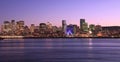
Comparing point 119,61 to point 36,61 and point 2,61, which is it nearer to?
point 36,61

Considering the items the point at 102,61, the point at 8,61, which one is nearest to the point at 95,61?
the point at 102,61

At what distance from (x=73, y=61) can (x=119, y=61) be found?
7.86 m

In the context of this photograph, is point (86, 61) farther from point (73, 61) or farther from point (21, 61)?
point (21, 61)

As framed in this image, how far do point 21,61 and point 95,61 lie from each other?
1275 centimetres

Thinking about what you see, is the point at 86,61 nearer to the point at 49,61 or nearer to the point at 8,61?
the point at 49,61

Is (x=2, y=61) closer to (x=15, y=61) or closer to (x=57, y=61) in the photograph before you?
(x=15, y=61)

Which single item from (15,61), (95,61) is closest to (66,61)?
(95,61)

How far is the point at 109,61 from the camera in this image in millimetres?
60094

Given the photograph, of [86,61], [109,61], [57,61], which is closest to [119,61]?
[109,61]

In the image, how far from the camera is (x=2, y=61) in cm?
5853

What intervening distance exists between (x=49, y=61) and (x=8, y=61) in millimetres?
7148

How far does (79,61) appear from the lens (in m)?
60.0

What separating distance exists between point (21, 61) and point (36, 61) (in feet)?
8.53

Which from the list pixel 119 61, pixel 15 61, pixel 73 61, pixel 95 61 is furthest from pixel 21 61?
pixel 119 61
